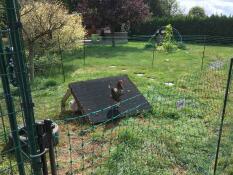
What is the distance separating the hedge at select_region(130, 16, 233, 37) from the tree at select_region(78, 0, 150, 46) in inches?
284

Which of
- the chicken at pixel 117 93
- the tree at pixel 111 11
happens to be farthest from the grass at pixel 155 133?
the tree at pixel 111 11

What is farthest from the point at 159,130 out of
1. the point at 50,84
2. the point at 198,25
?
the point at 198,25

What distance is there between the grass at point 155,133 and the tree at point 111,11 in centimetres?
980

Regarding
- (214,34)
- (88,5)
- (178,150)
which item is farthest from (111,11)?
(178,150)

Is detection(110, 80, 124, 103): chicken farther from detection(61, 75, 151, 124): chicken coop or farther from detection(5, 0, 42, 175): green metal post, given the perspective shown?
detection(5, 0, 42, 175): green metal post

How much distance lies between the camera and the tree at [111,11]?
2031 cm

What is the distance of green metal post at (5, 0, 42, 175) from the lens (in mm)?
2322

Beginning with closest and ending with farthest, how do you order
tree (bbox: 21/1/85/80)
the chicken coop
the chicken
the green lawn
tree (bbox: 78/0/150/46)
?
the green lawn, the chicken coop, the chicken, tree (bbox: 21/1/85/80), tree (bbox: 78/0/150/46)

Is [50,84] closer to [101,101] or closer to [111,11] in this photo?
[101,101]

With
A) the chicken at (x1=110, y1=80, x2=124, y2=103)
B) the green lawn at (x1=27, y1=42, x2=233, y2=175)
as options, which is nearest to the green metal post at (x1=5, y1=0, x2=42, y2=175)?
the green lawn at (x1=27, y1=42, x2=233, y2=175)

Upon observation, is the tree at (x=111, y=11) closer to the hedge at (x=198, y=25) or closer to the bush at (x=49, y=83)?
the hedge at (x=198, y=25)

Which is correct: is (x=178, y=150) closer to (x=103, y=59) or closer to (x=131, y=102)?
(x=131, y=102)

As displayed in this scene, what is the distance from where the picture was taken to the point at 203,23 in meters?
27.8

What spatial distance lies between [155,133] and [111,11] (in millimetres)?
15642
